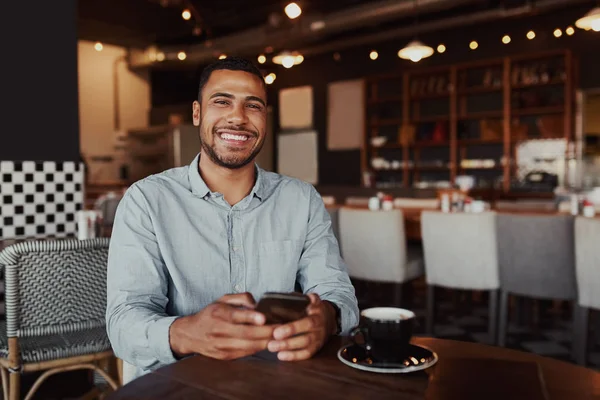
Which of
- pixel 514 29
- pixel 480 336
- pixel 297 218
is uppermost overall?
pixel 514 29

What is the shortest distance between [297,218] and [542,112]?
6.84 meters

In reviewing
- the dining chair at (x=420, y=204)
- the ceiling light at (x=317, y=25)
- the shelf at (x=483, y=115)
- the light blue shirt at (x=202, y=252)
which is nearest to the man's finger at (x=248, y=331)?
the light blue shirt at (x=202, y=252)

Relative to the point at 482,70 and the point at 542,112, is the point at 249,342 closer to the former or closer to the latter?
the point at 542,112

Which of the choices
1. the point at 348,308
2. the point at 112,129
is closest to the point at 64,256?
the point at 348,308

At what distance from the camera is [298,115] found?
34.7ft

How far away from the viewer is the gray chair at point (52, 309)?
2055 mm

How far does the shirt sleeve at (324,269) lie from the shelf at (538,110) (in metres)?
6.65

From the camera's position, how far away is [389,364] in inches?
36.9

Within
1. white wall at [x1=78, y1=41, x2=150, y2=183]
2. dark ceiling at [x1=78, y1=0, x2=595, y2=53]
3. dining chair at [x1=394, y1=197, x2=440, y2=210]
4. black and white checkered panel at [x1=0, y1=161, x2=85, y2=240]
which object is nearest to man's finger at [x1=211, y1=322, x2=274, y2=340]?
black and white checkered panel at [x1=0, y1=161, x2=85, y2=240]

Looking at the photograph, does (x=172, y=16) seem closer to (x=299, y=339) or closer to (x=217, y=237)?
(x=217, y=237)

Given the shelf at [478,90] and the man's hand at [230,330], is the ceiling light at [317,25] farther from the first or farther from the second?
the man's hand at [230,330]

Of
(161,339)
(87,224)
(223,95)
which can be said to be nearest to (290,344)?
(161,339)

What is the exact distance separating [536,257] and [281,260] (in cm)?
239

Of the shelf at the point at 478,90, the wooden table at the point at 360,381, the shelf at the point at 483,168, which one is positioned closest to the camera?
the wooden table at the point at 360,381
